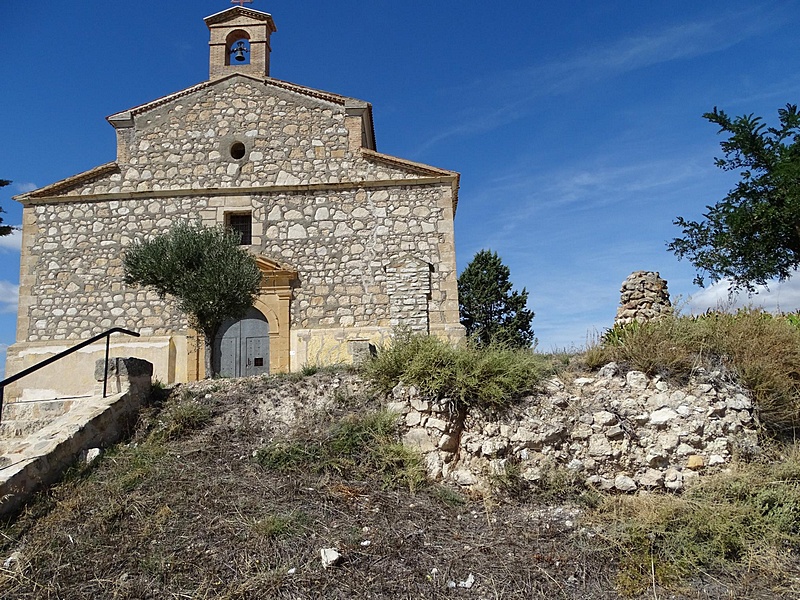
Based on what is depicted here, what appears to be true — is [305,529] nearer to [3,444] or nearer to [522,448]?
[522,448]

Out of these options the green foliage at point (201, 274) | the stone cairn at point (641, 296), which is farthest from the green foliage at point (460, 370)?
the green foliage at point (201, 274)

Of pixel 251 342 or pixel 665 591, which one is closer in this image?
pixel 665 591

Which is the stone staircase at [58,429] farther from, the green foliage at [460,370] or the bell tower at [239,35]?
the bell tower at [239,35]

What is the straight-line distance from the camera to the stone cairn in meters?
10.2

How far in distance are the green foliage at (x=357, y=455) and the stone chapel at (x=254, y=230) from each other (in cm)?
618

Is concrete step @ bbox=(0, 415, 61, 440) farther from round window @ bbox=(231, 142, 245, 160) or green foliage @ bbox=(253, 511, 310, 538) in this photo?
round window @ bbox=(231, 142, 245, 160)

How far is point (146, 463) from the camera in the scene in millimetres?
6508

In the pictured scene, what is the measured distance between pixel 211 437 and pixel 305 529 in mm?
2233

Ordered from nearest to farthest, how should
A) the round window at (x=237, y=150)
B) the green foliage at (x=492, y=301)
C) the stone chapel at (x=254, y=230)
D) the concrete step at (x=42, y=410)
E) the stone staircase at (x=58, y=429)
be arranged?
the stone staircase at (x=58, y=429)
the concrete step at (x=42, y=410)
the stone chapel at (x=254, y=230)
the round window at (x=237, y=150)
the green foliage at (x=492, y=301)

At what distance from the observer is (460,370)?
7.00 metres

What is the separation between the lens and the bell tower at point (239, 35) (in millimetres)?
14898

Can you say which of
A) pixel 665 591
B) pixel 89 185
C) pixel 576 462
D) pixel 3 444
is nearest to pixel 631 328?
pixel 576 462

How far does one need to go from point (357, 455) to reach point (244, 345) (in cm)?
764

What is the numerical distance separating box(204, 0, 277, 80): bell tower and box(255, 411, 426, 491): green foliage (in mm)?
10971
